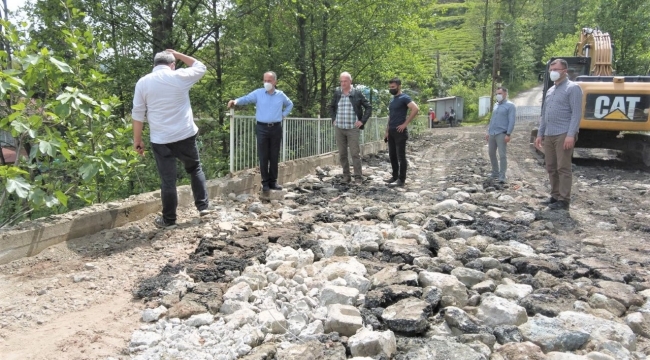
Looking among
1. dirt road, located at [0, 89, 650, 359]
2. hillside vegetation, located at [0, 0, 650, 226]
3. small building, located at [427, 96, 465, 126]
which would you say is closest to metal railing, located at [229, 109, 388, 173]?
hillside vegetation, located at [0, 0, 650, 226]

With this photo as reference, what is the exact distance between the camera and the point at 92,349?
265 centimetres

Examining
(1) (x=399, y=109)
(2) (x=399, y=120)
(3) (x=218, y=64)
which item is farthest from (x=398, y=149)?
(3) (x=218, y=64)

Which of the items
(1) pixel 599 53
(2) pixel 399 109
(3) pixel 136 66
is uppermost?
(1) pixel 599 53

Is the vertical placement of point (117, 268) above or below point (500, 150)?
below

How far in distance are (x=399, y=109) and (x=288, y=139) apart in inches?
85.5

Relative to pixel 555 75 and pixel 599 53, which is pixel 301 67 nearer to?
pixel 555 75

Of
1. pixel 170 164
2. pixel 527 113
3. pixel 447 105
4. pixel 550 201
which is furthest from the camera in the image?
pixel 447 105

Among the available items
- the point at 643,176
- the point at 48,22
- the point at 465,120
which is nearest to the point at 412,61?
the point at 643,176

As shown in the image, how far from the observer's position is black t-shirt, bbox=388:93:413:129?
752 centimetres

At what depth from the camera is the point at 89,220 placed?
4.66m

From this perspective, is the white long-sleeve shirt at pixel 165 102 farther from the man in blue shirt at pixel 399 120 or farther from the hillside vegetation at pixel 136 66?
the man in blue shirt at pixel 399 120

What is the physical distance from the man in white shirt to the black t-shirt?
142 inches

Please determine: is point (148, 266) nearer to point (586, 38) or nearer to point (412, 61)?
point (586, 38)

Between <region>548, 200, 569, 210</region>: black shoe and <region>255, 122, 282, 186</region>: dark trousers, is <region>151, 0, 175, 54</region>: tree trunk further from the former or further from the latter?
<region>548, 200, 569, 210</region>: black shoe
